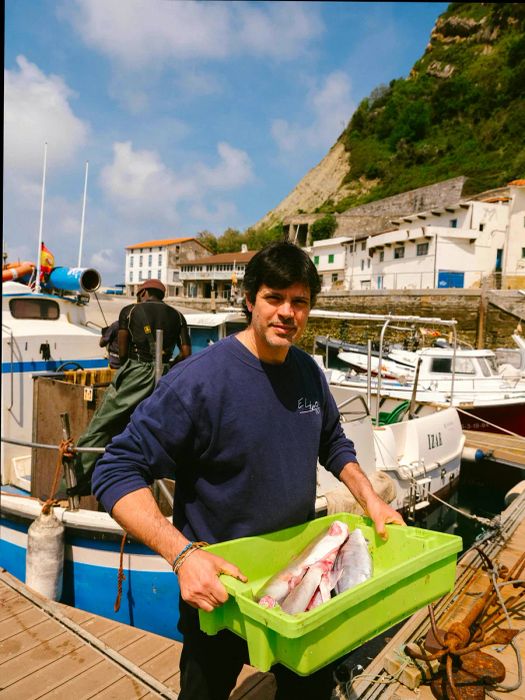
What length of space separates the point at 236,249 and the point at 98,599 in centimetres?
7928

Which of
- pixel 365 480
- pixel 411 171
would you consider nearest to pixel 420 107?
pixel 411 171

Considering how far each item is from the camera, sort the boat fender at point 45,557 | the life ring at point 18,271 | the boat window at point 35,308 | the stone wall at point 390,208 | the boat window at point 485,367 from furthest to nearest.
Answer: the stone wall at point 390,208
the boat window at point 485,367
the life ring at point 18,271
the boat window at point 35,308
the boat fender at point 45,557

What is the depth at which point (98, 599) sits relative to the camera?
4.32m

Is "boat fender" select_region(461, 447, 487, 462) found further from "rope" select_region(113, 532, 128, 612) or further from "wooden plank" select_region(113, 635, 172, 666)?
"wooden plank" select_region(113, 635, 172, 666)

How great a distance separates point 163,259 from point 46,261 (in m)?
66.4

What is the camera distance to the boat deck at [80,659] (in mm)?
2756

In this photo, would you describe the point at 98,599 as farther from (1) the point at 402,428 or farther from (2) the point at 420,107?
(2) the point at 420,107

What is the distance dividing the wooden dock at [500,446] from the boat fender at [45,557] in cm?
855

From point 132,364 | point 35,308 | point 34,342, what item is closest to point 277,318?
point 132,364

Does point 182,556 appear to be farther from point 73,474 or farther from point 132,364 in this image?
point 73,474

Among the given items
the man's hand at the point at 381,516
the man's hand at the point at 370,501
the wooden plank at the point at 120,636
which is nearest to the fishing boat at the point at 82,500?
the wooden plank at the point at 120,636

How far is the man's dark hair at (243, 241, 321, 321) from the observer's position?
1.88 metres

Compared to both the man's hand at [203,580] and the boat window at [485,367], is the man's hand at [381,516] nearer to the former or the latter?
the man's hand at [203,580]

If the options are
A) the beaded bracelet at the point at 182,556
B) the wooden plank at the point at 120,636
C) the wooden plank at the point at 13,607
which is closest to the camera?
the beaded bracelet at the point at 182,556
